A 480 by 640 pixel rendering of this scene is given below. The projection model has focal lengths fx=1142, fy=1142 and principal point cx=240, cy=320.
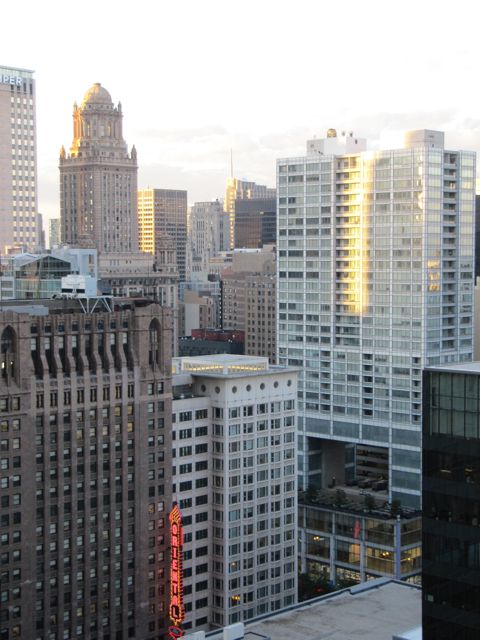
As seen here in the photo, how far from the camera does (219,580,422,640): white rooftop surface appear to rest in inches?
5039

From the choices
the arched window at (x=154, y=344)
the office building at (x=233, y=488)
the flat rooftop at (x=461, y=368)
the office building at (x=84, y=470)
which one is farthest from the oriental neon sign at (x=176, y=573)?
the flat rooftop at (x=461, y=368)

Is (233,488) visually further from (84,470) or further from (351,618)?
(351,618)

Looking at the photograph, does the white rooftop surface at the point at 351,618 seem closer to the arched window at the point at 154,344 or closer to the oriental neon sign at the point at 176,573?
the oriental neon sign at the point at 176,573

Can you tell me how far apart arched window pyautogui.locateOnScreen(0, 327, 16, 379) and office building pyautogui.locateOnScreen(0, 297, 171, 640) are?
0.52 ft

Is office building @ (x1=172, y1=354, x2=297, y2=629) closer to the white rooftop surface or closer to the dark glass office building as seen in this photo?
the white rooftop surface

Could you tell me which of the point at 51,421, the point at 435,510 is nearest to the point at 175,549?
the point at 51,421

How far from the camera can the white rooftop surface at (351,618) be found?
12800cm

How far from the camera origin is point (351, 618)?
134m

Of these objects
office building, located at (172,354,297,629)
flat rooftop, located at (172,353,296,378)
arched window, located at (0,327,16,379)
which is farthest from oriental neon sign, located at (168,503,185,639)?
arched window, located at (0,327,16,379)

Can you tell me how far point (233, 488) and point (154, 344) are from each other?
2522 cm

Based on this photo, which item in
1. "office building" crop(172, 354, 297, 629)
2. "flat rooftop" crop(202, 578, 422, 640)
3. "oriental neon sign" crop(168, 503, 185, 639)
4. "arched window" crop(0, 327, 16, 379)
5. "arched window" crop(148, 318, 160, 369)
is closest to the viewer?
"flat rooftop" crop(202, 578, 422, 640)

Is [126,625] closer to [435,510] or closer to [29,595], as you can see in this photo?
[29,595]

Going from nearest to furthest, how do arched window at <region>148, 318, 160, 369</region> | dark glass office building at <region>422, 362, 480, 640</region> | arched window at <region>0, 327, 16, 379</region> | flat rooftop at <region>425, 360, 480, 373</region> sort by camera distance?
dark glass office building at <region>422, 362, 480, 640</region>
flat rooftop at <region>425, 360, 480, 373</region>
arched window at <region>0, 327, 16, 379</region>
arched window at <region>148, 318, 160, 369</region>

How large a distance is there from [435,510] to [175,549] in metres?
68.2
